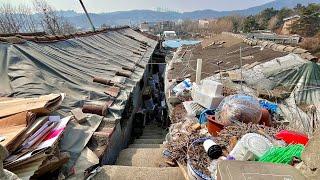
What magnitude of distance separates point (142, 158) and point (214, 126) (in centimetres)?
169

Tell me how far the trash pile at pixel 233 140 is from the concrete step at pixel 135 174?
0.34 metres

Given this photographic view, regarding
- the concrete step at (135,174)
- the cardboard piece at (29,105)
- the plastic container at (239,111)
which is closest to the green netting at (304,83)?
the plastic container at (239,111)

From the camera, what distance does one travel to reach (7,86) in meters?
6.80

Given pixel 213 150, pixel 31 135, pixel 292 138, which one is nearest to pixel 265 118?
pixel 292 138

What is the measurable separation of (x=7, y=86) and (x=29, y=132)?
2.53 metres

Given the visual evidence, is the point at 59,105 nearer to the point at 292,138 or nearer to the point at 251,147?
the point at 251,147

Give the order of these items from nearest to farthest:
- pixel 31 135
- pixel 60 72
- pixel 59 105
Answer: pixel 31 135 < pixel 59 105 < pixel 60 72

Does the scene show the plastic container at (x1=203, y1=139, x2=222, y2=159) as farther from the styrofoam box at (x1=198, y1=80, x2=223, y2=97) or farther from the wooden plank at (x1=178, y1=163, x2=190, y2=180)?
the styrofoam box at (x1=198, y1=80, x2=223, y2=97)

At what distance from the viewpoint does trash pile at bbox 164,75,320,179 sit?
2.87 meters

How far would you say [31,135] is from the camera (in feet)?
15.8

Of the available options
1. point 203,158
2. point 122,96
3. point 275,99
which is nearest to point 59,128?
point 203,158

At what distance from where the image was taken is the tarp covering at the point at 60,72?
22.8ft

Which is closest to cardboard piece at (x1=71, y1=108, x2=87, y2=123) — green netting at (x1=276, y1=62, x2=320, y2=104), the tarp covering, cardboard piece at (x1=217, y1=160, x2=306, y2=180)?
the tarp covering

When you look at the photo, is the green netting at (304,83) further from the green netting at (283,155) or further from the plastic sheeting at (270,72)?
the green netting at (283,155)
